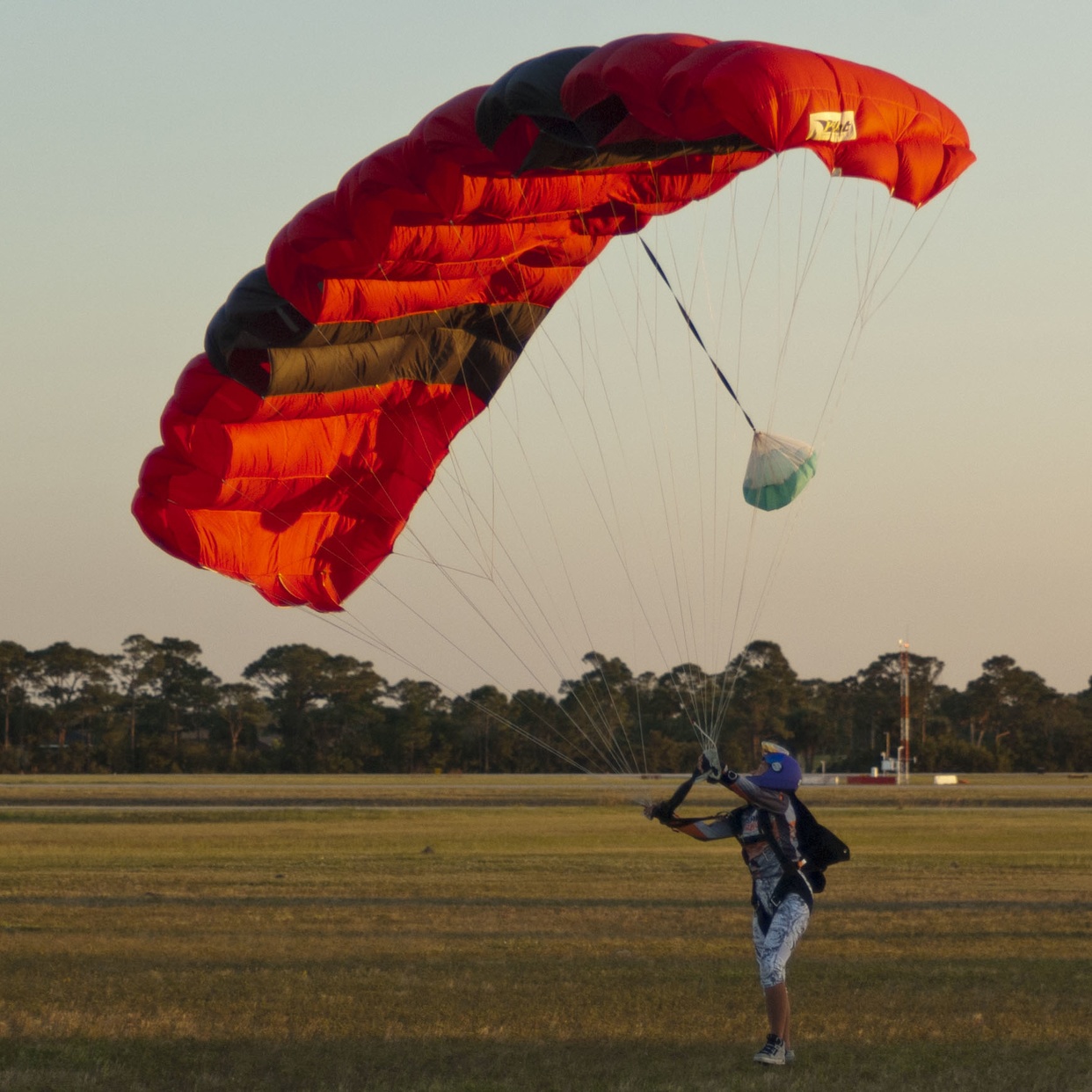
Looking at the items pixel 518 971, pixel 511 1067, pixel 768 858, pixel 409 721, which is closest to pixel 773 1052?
pixel 768 858

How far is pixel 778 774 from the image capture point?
7.72 m

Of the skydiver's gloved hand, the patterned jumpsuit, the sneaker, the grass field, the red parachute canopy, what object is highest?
the red parachute canopy

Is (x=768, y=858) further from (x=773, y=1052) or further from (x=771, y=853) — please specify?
(x=773, y=1052)

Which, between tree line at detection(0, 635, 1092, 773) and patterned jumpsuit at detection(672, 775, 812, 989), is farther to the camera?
tree line at detection(0, 635, 1092, 773)

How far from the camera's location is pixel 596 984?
31.2 ft

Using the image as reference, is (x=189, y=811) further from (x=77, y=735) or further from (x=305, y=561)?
(x=77, y=735)

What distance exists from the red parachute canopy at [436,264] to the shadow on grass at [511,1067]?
4533 millimetres

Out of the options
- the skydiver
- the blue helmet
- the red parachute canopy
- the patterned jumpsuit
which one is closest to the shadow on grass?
the skydiver

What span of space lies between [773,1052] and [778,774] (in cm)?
134

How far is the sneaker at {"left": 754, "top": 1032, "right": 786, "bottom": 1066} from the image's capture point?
7.23 meters

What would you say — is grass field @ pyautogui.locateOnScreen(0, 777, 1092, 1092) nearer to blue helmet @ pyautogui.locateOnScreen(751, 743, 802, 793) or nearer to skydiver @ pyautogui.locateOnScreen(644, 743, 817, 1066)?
skydiver @ pyautogui.locateOnScreen(644, 743, 817, 1066)

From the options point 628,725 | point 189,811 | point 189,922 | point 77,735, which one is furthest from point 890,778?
point 189,922

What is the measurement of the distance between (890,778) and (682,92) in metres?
56.1

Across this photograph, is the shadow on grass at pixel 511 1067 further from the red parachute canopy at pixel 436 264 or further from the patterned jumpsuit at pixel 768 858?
the red parachute canopy at pixel 436 264
